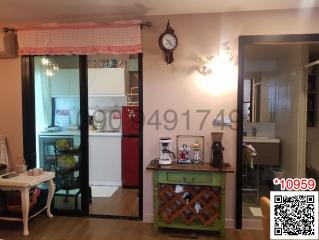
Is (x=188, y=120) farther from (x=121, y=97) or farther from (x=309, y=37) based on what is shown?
(x=121, y=97)

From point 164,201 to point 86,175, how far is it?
3.54 ft

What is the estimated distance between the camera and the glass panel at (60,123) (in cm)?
339

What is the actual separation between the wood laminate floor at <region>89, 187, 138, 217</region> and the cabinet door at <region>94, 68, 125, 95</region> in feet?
5.30

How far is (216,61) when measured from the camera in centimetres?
295

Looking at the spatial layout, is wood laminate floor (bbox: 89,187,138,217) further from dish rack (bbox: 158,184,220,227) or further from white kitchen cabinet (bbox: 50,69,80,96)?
white kitchen cabinet (bbox: 50,69,80,96)

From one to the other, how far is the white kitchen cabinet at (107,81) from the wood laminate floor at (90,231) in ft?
6.80

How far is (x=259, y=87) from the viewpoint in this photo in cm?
485

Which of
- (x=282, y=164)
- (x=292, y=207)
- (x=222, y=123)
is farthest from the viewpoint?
A: (x=282, y=164)

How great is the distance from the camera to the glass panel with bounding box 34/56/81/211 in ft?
11.1

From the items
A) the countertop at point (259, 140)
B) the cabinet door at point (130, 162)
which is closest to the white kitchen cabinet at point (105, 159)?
the cabinet door at point (130, 162)

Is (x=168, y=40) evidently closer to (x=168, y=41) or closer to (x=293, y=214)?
(x=168, y=41)

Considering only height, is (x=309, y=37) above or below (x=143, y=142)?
above

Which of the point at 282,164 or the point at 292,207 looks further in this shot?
the point at 282,164

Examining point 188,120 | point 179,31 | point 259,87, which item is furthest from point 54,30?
point 259,87
